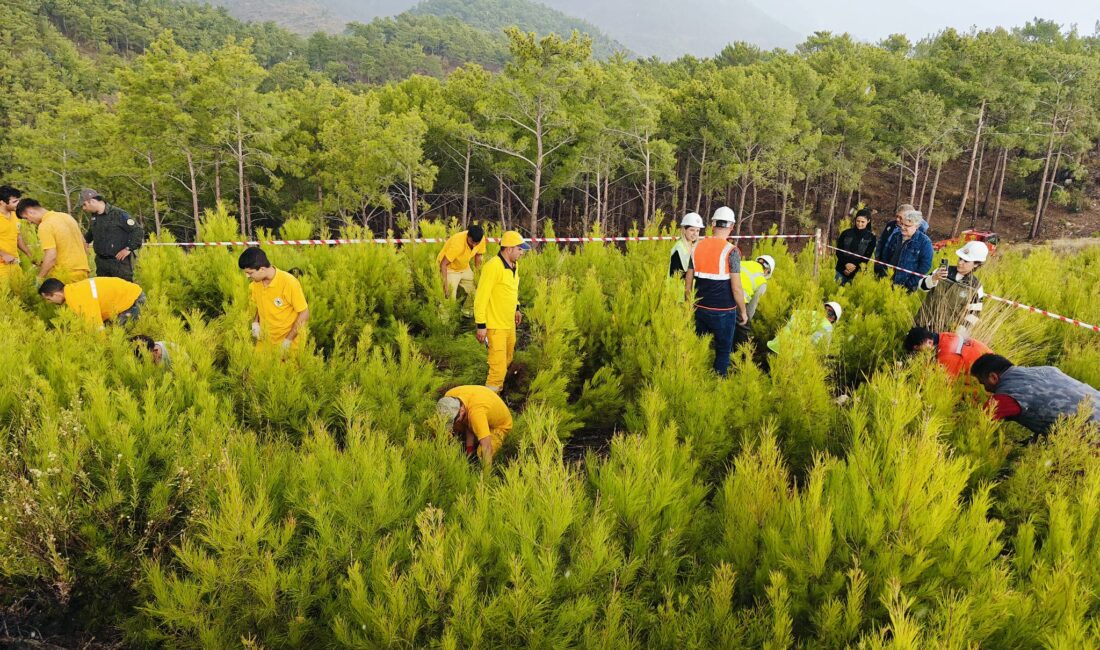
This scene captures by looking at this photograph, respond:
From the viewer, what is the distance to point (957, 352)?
3975mm

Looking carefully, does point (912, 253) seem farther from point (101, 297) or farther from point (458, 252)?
point (101, 297)

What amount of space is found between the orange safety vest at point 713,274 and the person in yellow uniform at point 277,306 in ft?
10.3

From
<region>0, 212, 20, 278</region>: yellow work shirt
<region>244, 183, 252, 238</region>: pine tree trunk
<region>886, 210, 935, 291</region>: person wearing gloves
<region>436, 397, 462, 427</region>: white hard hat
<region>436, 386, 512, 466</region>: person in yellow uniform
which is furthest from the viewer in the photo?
<region>244, 183, 252, 238</region>: pine tree trunk

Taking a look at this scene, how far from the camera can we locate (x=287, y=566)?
6.69 ft

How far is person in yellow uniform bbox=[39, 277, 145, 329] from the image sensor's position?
440 centimetres

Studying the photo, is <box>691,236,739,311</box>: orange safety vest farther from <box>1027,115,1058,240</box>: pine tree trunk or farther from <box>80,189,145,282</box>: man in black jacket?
<box>1027,115,1058,240</box>: pine tree trunk

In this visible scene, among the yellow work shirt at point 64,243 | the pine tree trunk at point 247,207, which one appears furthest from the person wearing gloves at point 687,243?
the pine tree trunk at point 247,207

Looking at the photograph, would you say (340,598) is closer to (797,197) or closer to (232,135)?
(232,135)

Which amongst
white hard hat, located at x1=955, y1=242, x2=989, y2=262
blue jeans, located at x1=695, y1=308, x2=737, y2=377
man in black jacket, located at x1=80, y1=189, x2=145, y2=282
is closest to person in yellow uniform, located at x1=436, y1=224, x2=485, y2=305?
blue jeans, located at x1=695, y1=308, x2=737, y2=377

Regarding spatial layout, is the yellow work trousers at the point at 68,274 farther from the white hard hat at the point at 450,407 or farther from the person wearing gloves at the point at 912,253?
the person wearing gloves at the point at 912,253

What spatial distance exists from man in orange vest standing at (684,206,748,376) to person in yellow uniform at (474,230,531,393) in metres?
1.45

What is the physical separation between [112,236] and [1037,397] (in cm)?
756

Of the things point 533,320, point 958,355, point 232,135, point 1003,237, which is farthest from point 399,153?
point 1003,237

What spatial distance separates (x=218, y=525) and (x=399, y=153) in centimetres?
2603
